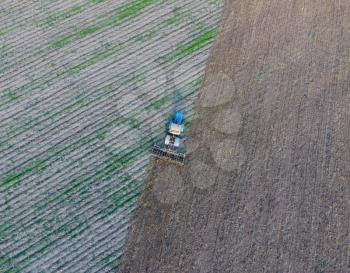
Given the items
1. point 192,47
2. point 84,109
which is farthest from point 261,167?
point 84,109

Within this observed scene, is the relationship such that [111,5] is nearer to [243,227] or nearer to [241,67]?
[241,67]

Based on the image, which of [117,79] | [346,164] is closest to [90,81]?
[117,79]

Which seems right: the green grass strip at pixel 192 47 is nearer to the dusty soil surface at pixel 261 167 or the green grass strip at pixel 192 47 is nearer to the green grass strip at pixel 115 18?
the dusty soil surface at pixel 261 167

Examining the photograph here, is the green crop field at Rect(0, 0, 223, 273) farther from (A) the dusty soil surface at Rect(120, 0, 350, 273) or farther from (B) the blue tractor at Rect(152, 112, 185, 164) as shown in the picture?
(A) the dusty soil surface at Rect(120, 0, 350, 273)

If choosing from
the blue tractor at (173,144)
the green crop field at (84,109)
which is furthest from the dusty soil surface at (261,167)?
the green crop field at (84,109)

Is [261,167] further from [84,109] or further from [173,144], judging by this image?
[84,109]

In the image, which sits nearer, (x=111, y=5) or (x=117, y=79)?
(x=117, y=79)
